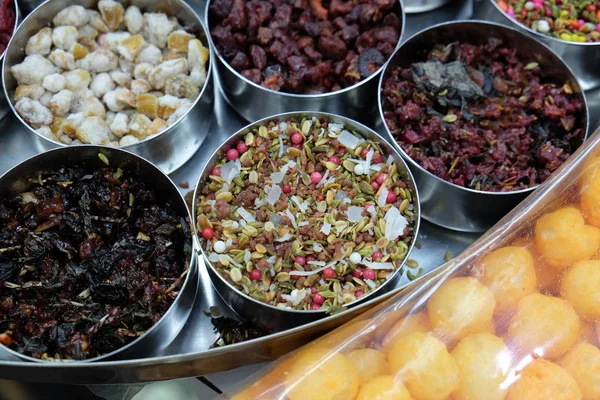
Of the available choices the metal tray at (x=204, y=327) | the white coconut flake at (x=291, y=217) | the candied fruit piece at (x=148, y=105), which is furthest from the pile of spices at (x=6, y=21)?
the white coconut flake at (x=291, y=217)

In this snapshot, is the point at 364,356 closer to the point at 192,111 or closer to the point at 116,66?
the point at 192,111

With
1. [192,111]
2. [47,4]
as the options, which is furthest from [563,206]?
[47,4]

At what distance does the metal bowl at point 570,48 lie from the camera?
6.91ft

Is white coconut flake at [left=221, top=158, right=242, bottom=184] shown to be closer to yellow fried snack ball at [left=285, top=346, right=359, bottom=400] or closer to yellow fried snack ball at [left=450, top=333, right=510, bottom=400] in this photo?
yellow fried snack ball at [left=285, top=346, right=359, bottom=400]

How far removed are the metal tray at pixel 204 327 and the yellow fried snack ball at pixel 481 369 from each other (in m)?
0.33

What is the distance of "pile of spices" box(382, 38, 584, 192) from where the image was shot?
189cm

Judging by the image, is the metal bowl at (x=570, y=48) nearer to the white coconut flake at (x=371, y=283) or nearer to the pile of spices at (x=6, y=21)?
the white coconut flake at (x=371, y=283)


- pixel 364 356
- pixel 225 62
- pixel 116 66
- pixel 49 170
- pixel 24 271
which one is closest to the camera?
pixel 364 356

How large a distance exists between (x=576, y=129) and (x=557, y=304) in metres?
0.95

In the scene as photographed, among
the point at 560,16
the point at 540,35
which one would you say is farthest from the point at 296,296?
the point at 560,16

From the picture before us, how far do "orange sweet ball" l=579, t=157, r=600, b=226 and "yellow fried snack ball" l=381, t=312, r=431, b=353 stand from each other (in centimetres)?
45

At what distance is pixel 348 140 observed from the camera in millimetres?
1898

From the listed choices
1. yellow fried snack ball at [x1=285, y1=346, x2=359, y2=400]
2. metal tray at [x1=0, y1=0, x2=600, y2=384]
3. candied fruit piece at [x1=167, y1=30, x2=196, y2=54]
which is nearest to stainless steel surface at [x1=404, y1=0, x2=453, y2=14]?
metal tray at [x1=0, y1=0, x2=600, y2=384]

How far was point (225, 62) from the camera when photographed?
6.40 feet
